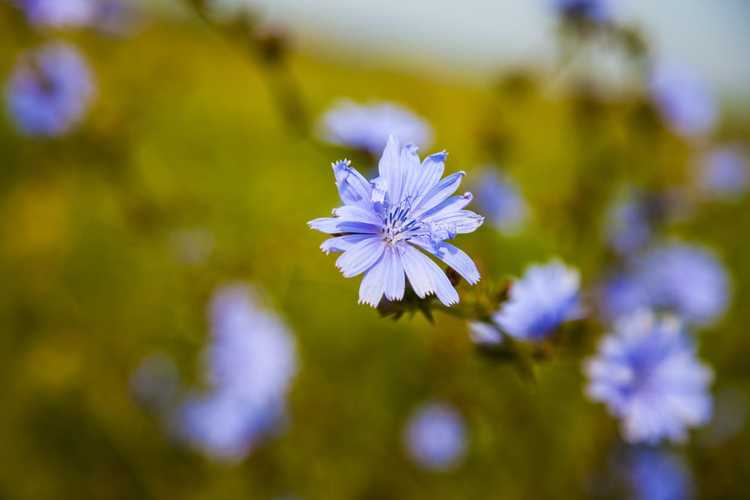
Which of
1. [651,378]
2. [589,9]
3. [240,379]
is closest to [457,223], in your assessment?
[651,378]

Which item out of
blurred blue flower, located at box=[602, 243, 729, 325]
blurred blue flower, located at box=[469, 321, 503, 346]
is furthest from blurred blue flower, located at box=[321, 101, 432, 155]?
blurred blue flower, located at box=[602, 243, 729, 325]

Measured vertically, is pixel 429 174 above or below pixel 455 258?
above

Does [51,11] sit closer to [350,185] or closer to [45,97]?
[45,97]

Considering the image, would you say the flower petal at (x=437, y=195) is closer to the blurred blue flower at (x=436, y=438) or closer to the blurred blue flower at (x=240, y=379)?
the blurred blue flower at (x=436, y=438)

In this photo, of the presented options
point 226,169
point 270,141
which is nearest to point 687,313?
point 226,169

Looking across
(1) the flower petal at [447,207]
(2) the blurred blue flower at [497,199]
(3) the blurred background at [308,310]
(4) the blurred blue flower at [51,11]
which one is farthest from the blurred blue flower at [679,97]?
(4) the blurred blue flower at [51,11]

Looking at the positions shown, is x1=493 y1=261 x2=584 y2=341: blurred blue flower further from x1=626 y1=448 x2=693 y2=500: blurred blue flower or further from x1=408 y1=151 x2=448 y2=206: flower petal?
x1=626 y1=448 x2=693 y2=500: blurred blue flower

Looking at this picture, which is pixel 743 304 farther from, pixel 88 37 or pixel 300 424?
pixel 88 37
